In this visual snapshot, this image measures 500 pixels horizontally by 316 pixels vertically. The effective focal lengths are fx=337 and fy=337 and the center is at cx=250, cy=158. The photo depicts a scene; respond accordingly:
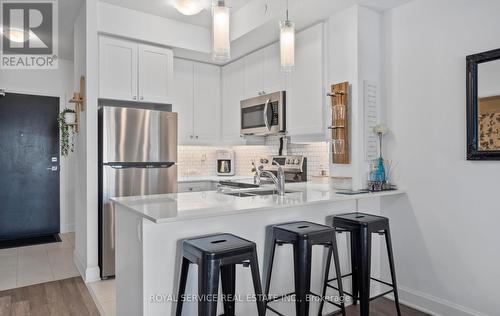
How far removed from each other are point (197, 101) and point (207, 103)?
151mm

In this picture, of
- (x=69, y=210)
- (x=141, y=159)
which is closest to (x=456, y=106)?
(x=141, y=159)

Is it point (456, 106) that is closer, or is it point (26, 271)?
point (456, 106)

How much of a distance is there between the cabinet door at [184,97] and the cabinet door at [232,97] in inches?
17.7

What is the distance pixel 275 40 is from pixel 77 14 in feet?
6.96

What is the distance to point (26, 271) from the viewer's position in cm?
345

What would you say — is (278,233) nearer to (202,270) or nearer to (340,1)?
(202,270)

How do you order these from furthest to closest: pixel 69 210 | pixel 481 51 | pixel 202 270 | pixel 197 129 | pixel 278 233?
pixel 69 210, pixel 197 129, pixel 481 51, pixel 278 233, pixel 202 270

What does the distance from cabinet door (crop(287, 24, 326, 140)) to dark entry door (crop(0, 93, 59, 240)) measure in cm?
368

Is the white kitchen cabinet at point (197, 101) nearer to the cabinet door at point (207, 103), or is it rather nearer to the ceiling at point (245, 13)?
the cabinet door at point (207, 103)

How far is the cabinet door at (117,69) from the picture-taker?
3.40 metres

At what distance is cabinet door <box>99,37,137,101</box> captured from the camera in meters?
3.40

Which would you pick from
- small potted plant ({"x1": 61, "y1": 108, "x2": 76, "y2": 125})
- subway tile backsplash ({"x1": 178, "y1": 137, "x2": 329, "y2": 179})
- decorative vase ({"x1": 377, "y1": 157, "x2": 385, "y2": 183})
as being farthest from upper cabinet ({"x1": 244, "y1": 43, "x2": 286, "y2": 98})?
small potted plant ({"x1": 61, "y1": 108, "x2": 76, "y2": 125})

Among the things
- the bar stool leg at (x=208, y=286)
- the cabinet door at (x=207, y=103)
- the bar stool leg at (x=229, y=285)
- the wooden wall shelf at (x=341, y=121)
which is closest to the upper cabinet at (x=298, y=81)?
the wooden wall shelf at (x=341, y=121)

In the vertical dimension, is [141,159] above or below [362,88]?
below
